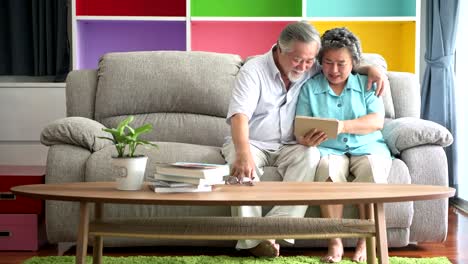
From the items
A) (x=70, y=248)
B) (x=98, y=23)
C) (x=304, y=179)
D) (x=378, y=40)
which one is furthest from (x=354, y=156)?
(x=98, y=23)

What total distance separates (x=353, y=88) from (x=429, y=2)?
1.86m

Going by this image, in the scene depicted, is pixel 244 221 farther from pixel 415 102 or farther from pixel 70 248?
pixel 415 102

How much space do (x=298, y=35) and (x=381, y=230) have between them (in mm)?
959

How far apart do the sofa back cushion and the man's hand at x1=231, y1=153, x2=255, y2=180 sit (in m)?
0.89

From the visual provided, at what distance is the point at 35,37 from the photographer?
497 cm

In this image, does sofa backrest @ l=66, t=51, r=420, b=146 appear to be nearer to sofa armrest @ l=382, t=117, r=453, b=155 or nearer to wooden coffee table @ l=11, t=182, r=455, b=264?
sofa armrest @ l=382, t=117, r=453, b=155

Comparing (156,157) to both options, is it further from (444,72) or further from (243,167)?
(444,72)

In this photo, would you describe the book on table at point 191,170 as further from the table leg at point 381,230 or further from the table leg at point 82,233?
the table leg at point 381,230

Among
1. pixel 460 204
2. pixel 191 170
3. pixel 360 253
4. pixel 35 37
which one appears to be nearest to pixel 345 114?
pixel 360 253

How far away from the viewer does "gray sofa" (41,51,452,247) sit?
3203 millimetres

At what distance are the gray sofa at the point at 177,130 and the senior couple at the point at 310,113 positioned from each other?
4.6 inches

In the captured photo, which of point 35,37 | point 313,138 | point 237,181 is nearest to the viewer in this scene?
point 237,181

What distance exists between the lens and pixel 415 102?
149 inches

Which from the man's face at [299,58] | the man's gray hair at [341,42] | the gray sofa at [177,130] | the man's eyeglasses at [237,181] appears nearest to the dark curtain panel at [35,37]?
the gray sofa at [177,130]
